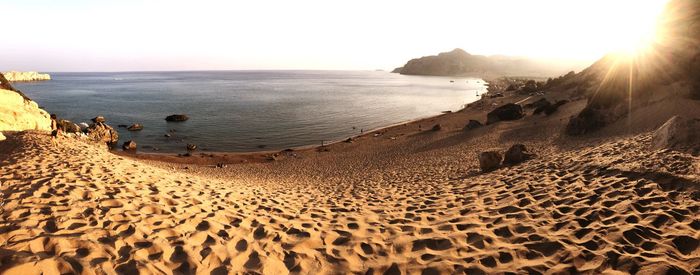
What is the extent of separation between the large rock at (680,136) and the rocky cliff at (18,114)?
28.8 meters

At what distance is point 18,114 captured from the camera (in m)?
20.2

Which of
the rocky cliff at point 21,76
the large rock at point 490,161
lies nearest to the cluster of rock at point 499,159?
the large rock at point 490,161

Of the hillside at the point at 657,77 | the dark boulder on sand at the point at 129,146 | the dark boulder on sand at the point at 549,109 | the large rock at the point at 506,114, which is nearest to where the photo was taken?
the hillside at the point at 657,77

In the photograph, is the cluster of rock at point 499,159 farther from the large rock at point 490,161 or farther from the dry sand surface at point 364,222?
the dry sand surface at point 364,222

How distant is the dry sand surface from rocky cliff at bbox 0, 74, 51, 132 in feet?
31.2

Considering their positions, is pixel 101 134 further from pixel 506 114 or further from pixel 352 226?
pixel 506 114

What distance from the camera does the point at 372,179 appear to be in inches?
644

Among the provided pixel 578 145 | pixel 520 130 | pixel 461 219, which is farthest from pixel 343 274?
pixel 520 130

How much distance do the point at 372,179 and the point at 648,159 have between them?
10.2 metres

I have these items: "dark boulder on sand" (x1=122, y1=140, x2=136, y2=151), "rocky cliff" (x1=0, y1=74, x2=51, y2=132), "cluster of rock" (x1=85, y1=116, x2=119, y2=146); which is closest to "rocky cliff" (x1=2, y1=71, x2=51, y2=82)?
"cluster of rock" (x1=85, y1=116, x2=119, y2=146)

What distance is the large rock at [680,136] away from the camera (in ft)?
30.6

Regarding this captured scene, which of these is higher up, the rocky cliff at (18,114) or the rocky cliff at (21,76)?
the rocky cliff at (21,76)

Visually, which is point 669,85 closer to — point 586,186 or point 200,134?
point 586,186

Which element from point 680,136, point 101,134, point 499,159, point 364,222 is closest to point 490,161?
point 499,159
